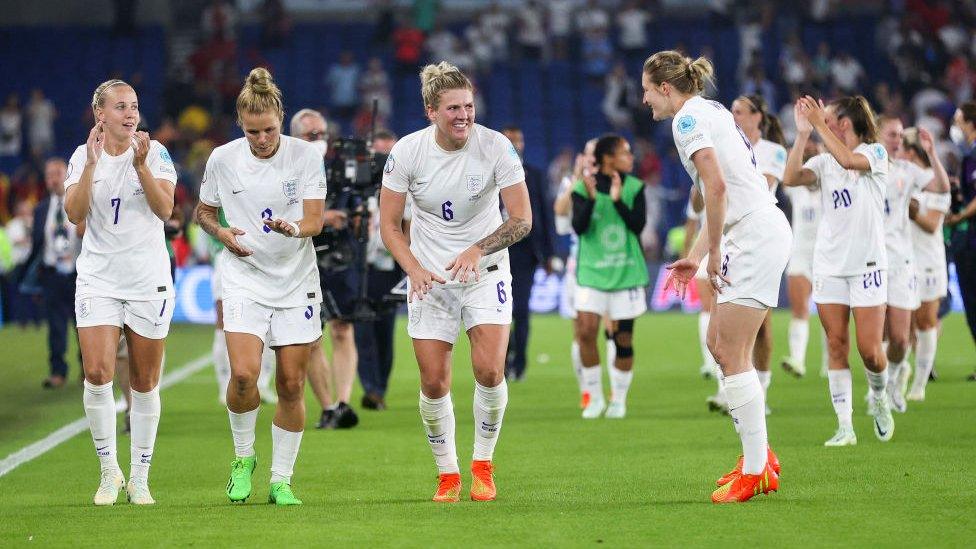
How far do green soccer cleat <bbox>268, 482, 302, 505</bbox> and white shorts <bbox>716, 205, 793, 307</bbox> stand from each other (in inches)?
99.2

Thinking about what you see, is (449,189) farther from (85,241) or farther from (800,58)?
(800,58)

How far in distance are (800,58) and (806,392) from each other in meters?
18.0

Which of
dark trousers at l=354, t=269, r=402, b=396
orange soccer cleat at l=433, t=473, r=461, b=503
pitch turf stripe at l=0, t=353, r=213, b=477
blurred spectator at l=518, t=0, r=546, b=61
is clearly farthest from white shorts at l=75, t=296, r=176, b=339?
blurred spectator at l=518, t=0, r=546, b=61

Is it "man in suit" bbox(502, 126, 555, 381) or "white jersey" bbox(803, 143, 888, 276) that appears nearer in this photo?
"white jersey" bbox(803, 143, 888, 276)

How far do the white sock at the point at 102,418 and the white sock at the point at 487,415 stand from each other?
2.00m

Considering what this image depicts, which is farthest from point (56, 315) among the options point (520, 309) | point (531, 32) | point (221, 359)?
point (531, 32)

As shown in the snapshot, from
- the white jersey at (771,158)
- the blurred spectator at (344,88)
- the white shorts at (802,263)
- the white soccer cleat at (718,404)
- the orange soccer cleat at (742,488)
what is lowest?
the white soccer cleat at (718,404)

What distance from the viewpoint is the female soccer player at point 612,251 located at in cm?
1191

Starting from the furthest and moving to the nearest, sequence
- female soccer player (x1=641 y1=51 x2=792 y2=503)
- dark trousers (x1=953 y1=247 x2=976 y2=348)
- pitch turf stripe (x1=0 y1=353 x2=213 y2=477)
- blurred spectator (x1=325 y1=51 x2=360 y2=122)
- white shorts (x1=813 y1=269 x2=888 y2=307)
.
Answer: blurred spectator (x1=325 y1=51 x2=360 y2=122) → dark trousers (x1=953 y1=247 x2=976 y2=348) → pitch turf stripe (x1=0 y1=353 x2=213 y2=477) → white shorts (x1=813 y1=269 x2=888 y2=307) → female soccer player (x1=641 y1=51 x2=792 y2=503)

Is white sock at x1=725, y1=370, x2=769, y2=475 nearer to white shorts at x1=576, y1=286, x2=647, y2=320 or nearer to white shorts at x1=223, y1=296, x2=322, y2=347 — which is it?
white shorts at x1=223, y1=296, x2=322, y2=347

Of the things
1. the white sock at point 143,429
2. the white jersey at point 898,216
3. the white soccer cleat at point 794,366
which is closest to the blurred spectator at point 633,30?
the white soccer cleat at point 794,366

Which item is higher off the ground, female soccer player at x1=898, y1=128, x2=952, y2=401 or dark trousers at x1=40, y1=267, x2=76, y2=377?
female soccer player at x1=898, y1=128, x2=952, y2=401

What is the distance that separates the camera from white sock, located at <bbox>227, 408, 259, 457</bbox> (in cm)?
789

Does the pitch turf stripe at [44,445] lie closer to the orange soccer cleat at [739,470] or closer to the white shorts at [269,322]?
the white shorts at [269,322]
